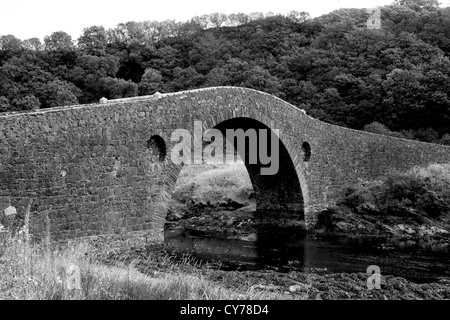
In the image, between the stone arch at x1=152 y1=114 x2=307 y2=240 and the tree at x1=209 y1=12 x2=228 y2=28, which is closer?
the stone arch at x1=152 y1=114 x2=307 y2=240

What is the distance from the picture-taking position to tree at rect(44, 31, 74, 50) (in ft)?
187

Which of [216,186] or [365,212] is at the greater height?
[216,186]

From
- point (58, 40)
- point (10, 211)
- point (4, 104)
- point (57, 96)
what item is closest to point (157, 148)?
point (10, 211)

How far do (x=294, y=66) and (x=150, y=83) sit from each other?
14.0 m

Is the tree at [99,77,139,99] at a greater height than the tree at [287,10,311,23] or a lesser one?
lesser

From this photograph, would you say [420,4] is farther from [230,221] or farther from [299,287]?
[299,287]

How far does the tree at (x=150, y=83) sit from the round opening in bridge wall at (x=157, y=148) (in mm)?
36203

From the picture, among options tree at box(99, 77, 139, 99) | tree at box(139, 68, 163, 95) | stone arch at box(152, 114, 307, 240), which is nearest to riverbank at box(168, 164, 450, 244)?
stone arch at box(152, 114, 307, 240)

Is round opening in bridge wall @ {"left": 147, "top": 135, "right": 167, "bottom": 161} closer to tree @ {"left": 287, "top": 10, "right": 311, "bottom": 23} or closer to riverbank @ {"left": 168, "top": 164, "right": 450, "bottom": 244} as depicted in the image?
riverbank @ {"left": 168, "top": 164, "right": 450, "bottom": 244}

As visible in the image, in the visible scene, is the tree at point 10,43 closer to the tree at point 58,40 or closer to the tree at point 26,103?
the tree at point 58,40

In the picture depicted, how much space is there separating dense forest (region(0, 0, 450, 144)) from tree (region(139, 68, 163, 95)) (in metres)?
0.11

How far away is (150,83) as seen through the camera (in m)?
50.2

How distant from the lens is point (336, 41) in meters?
51.7
